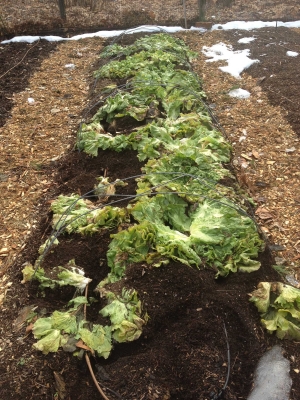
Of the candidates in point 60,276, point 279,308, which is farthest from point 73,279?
point 279,308

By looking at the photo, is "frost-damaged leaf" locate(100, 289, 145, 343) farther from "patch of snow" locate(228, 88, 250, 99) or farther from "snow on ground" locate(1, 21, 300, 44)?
"snow on ground" locate(1, 21, 300, 44)

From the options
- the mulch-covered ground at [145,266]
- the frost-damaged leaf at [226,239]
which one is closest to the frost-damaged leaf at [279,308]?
the mulch-covered ground at [145,266]

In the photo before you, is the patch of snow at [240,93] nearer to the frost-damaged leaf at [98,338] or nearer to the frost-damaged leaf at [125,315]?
the frost-damaged leaf at [125,315]

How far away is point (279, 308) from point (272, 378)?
0.57m

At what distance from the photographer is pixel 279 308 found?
10.9ft

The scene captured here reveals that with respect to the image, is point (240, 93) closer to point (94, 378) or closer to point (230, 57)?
point (230, 57)

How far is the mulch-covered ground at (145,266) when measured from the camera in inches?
118

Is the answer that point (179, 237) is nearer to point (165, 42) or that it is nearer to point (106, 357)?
point (106, 357)

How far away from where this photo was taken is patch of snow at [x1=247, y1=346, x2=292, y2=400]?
2.91m

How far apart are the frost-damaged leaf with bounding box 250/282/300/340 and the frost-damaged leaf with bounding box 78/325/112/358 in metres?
1.28

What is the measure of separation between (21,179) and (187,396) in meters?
3.81

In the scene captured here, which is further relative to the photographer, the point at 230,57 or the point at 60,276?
the point at 230,57

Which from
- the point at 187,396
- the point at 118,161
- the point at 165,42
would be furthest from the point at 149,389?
the point at 165,42

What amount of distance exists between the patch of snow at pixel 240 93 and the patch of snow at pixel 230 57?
778 millimetres
